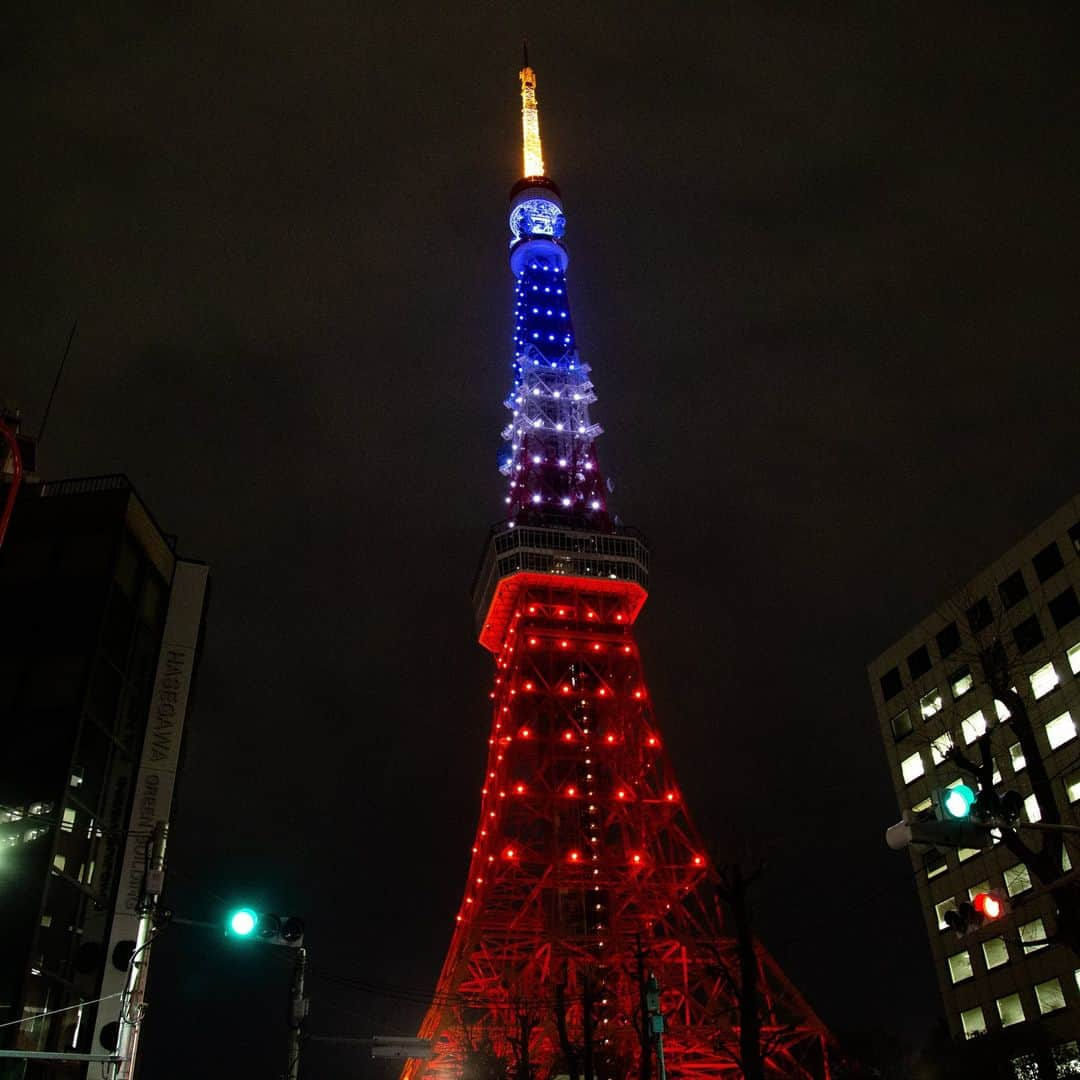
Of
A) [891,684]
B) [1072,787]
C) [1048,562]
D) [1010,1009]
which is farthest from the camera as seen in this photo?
[891,684]

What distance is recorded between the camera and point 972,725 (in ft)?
157

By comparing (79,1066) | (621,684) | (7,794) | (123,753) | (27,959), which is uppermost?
(621,684)

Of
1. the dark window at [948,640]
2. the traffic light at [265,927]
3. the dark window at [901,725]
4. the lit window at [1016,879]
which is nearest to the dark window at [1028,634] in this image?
the dark window at [948,640]

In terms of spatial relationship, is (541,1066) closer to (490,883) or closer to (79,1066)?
(490,883)

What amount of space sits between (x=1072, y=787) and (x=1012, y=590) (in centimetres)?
964

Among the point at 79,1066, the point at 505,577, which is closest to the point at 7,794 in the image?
the point at 79,1066

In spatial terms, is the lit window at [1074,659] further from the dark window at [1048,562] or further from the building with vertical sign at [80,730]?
the building with vertical sign at [80,730]

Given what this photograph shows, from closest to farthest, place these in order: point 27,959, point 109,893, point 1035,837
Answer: point 27,959 → point 109,893 → point 1035,837

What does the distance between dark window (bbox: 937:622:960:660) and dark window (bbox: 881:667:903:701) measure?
3.37 meters

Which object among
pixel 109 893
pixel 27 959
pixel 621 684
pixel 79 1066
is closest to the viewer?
pixel 27 959

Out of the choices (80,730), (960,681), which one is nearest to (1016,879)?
(960,681)

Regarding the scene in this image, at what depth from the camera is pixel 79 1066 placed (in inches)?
858

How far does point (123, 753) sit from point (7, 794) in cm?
314

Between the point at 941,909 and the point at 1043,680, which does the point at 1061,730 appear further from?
the point at 941,909
